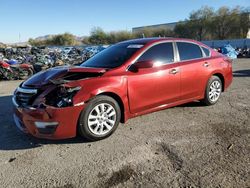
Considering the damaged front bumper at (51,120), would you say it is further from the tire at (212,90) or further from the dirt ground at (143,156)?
the tire at (212,90)

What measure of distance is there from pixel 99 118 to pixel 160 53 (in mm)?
1808

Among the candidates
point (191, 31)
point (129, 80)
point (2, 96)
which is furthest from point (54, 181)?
point (191, 31)

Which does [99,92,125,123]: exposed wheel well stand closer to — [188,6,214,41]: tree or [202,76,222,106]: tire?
[202,76,222,106]: tire

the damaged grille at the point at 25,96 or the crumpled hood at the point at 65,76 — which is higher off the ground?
the crumpled hood at the point at 65,76

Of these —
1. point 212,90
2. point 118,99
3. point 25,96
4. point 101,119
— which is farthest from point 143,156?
point 212,90

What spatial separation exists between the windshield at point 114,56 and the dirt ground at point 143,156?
3.82 ft

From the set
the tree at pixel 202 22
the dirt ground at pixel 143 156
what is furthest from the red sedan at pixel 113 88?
the tree at pixel 202 22

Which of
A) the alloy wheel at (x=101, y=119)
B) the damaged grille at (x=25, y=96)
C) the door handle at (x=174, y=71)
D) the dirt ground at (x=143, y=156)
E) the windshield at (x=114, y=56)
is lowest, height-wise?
the dirt ground at (x=143, y=156)

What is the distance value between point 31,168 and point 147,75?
95.4 inches

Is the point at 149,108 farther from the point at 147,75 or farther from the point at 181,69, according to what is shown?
the point at 181,69

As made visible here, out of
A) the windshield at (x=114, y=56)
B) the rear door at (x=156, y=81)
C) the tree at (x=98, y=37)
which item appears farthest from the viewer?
the tree at (x=98, y=37)

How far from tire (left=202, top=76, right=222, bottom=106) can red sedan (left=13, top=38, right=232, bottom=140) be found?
3 cm

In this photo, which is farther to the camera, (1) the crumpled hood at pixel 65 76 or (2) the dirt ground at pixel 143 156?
(1) the crumpled hood at pixel 65 76

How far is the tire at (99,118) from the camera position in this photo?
14.0ft
